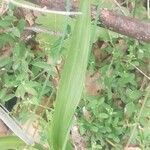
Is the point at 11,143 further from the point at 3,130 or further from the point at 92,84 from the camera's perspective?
the point at 92,84

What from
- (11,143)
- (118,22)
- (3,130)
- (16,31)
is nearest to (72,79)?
(118,22)

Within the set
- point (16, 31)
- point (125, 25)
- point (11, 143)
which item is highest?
point (125, 25)

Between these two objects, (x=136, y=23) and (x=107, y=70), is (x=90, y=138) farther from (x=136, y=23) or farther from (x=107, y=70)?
(x=136, y=23)

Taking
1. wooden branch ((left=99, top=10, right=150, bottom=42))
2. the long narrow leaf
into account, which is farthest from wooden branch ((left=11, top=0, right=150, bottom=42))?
the long narrow leaf

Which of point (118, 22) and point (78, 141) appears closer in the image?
point (118, 22)

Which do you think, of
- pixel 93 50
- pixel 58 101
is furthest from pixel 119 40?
pixel 58 101

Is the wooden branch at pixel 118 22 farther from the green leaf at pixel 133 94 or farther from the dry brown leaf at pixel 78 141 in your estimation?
the dry brown leaf at pixel 78 141

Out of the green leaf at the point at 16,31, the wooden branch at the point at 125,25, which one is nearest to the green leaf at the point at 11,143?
the green leaf at the point at 16,31
